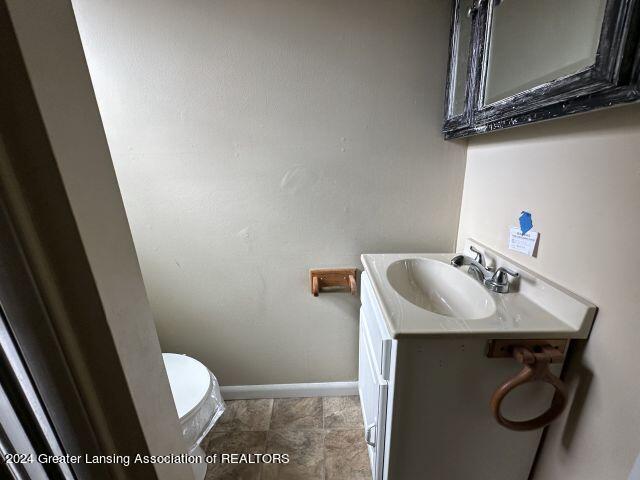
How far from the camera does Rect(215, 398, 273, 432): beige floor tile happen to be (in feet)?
4.35

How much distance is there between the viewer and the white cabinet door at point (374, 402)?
2.50 feet

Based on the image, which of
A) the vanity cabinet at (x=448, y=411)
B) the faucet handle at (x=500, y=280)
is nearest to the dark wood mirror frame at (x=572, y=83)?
the faucet handle at (x=500, y=280)

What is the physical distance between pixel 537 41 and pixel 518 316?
73 centimetres

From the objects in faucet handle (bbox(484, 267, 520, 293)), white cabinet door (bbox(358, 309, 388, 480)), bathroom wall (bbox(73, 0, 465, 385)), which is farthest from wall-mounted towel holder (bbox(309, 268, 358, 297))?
faucet handle (bbox(484, 267, 520, 293))

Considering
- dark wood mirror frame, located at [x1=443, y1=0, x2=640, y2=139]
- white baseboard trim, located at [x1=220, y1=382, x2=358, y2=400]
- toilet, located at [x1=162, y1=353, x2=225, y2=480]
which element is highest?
dark wood mirror frame, located at [x1=443, y1=0, x2=640, y2=139]

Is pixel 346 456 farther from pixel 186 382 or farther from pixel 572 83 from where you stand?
pixel 572 83

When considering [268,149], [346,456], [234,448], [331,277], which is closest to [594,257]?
[331,277]

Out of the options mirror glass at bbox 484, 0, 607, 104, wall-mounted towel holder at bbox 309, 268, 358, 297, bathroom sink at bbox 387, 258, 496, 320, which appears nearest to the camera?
mirror glass at bbox 484, 0, 607, 104

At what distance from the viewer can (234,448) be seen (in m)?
1.24

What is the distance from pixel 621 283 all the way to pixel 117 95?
1681mm

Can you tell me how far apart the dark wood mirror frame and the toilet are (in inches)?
51.9

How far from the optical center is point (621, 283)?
53 centimetres

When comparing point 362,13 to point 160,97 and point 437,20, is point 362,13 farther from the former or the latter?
point 160,97

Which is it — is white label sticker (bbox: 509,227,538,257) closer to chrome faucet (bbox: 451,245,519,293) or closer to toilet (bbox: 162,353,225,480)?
chrome faucet (bbox: 451,245,519,293)
